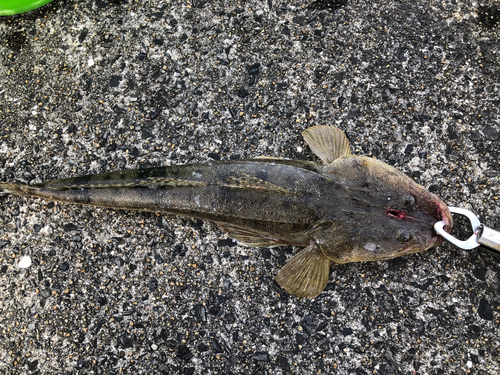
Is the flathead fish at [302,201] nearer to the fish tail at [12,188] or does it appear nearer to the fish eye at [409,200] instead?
the fish eye at [409,200]

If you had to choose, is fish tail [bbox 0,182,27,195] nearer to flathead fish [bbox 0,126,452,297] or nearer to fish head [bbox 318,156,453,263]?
flathead fish [bbox 0,126,452,297]

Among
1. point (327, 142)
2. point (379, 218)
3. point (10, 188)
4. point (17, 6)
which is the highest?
point (17, 6)

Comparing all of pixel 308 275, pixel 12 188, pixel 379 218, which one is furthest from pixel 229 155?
pixel 12 188

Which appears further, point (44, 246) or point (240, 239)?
point (44, 246)

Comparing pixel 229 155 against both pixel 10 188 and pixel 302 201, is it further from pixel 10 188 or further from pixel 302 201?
pixel 10 188

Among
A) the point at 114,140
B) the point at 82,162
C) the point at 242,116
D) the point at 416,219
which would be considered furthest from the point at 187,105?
the point at 416,219

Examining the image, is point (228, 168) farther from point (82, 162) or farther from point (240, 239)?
point (82, 162)
